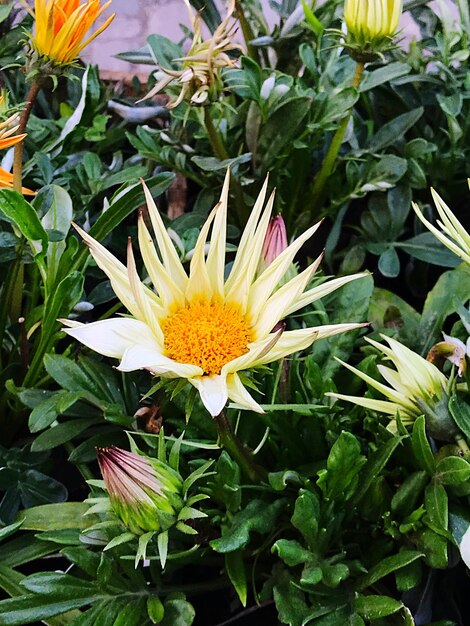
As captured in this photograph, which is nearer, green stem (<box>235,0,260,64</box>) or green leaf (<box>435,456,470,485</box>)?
green leaf (<box>435,456,470,485</box>)

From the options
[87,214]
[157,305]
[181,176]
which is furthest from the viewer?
[181,176]

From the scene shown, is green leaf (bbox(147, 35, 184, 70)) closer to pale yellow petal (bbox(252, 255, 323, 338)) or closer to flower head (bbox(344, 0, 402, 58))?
flower head (bbox(344, 0, 402, 58))

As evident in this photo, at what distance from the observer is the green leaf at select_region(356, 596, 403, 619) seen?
1.50ft

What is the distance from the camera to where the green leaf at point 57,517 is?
1.82 ft

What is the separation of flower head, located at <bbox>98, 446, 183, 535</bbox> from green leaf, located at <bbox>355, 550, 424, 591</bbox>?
140 mm

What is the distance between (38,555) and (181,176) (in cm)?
46

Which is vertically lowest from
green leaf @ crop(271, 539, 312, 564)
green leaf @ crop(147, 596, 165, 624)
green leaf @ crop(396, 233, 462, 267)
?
green leaf @ crop(147, 596, 165, 624)

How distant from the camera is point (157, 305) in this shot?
459mm

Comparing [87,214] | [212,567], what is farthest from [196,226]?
[212,567]

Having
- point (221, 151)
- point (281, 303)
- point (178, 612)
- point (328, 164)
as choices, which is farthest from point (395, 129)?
point (178, 612)

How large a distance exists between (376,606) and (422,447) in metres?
0.11

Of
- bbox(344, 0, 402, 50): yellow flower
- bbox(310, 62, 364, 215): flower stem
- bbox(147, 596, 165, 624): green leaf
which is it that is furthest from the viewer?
bbox(310, 62, 364, 215): flower stem

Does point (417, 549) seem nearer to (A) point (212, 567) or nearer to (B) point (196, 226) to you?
(A) point (212, 567)

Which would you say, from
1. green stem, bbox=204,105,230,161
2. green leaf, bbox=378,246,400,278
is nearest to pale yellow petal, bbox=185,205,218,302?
green stem, bbox=204,105,230,161
